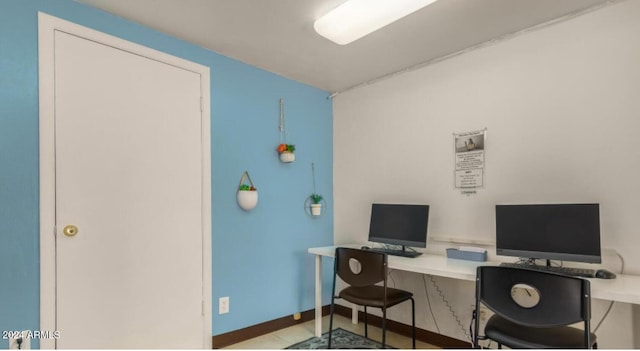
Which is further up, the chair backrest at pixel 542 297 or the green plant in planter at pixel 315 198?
the green plant in planter at pixel 315 198

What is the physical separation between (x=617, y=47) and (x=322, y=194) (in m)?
2.35

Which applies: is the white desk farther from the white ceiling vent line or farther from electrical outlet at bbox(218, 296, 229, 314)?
the white ceiling vent line

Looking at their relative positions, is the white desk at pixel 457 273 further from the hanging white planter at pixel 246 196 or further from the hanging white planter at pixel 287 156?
the hanging white planter at pixel 287 156

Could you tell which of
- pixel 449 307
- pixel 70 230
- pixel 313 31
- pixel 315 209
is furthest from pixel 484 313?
pixel 70 230

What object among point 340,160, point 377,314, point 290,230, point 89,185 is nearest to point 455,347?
point 377,314

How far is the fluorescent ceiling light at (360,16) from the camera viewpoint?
178cm

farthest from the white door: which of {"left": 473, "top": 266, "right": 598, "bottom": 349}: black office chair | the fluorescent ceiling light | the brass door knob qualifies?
{"left": 473, "top": 266, "right": 598, "bottom": 349}: black office chair

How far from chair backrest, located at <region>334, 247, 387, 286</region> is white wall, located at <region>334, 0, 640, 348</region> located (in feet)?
2.15

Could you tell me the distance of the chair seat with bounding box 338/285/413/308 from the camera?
2250 mm

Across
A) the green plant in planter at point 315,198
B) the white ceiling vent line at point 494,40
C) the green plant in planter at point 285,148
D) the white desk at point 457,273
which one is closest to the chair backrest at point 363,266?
the white desk at point 457,273

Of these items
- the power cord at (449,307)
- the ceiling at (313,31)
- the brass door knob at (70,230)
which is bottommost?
the power cord at (449,307)

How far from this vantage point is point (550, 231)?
1.92 metres

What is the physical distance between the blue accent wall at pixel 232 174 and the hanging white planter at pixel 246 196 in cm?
6

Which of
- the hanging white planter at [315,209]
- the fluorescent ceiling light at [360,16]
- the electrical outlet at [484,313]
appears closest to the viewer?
the fluorescent ceiling light at [360,16]
